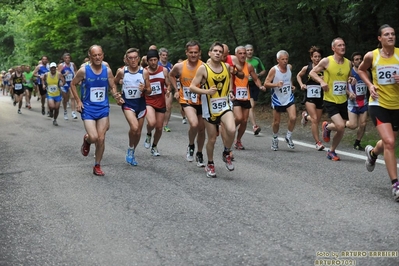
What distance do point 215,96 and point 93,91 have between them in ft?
6.02

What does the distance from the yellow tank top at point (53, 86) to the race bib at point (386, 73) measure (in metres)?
12.9

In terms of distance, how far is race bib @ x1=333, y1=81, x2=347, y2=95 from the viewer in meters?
10.4

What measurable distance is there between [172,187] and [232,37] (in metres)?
15.5

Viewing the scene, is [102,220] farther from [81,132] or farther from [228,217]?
[81,132]

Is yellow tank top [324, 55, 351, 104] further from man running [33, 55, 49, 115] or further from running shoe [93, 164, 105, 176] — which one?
man running [33, 55, 49, 115]

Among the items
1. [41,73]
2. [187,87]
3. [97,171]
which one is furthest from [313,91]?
[41,73]

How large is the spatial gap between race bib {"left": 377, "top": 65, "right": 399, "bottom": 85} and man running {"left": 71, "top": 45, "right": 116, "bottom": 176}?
12.9 feet

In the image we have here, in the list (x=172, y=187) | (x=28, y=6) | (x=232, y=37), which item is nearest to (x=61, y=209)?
(x=172, y=187)

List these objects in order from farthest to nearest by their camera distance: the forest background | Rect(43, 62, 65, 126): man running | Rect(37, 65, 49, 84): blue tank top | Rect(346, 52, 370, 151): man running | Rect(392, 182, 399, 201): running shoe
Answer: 1. Rect(37, 65, 49, 84): blue tank top
2. Rect(43, 62, 65, 126): man running
3. the forest background
4. Rect(346, 52, 370, 151): man running
5. Rect(392, 182, 399, 201): running shoe

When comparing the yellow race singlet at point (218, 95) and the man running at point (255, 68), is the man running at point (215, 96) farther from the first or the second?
the man running at point (255, 68)

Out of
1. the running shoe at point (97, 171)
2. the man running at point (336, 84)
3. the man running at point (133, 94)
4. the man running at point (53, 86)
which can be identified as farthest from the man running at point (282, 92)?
the man running at point (53, 86)

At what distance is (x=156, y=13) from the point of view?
28812 mm

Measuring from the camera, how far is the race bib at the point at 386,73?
291 inches

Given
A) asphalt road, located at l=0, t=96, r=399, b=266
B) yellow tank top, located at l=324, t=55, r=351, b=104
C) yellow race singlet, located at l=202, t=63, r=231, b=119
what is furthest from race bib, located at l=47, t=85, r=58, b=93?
yellow race singlet, located at l=202, t=63, r=231, b=119
